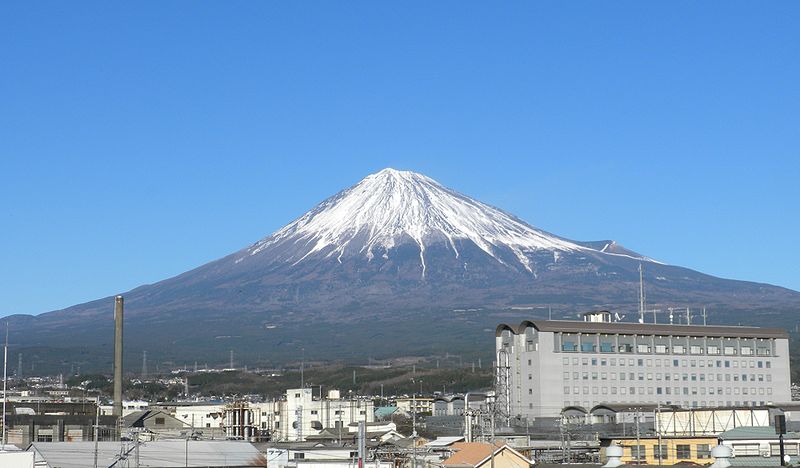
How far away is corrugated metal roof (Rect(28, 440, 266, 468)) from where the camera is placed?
55.3 m

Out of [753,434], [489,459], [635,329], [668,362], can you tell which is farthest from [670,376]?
[489,459]

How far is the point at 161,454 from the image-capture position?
57969 millimetres

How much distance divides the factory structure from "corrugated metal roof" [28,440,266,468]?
43.2 meters

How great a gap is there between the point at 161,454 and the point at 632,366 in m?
57.9

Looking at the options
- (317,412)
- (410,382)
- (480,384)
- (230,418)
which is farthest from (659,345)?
(410,382)

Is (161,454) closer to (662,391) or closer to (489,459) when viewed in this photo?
(489,459)

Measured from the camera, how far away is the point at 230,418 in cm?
10606

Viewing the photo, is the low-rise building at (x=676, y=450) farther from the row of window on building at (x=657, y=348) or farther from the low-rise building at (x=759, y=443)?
the row of window on building at (x=657, y=348)

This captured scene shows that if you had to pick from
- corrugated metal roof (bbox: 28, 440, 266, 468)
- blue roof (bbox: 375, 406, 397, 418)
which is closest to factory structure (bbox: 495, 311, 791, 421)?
blue roof (bbox: 375, 406, 397, 418)

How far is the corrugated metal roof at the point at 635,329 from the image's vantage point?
106 m

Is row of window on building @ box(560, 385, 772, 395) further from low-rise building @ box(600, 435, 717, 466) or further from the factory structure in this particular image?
low-rise building @ box(600, 435, 717, 466)

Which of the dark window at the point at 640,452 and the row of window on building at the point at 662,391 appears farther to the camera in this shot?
the row of window on building at the point at 662,391

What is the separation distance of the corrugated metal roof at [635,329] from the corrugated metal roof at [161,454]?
156 ft

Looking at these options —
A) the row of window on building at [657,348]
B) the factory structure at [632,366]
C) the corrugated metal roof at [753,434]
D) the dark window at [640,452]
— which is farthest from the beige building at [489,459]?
the row of window on building at [657,348]
